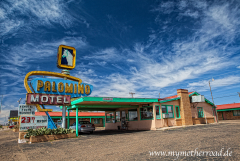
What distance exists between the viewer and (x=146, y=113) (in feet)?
64.1

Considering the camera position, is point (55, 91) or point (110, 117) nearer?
point (55, 91)

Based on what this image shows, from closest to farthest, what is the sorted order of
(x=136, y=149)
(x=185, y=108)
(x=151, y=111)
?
(x=136, y=149), (x=151, y=111), (x=185, y=108)

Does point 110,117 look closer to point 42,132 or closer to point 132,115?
point 132,115

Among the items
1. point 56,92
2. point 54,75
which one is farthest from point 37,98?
point 54,75

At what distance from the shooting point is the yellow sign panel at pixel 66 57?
19.8 meters

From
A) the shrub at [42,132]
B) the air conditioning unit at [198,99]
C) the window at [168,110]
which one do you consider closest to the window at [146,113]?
the window at [168,110]

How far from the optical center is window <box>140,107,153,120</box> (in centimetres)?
1901

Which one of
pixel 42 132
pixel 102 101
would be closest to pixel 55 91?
pixel 42 132

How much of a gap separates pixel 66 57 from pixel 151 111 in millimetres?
12041

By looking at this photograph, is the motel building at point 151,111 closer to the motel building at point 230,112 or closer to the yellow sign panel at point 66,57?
the yellow sign panel at point 66,57

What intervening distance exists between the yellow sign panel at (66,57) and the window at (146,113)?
10076 mm

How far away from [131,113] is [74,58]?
10.2 m

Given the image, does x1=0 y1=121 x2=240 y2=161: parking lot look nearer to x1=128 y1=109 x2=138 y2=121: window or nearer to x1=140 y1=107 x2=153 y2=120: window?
x1=140 y1=107 x2=153 y2=120: window

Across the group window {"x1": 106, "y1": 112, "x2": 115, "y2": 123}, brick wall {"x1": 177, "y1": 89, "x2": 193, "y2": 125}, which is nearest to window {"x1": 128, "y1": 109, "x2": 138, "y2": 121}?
window {"x1": 106, "y1": 112, "x2": 115, "y2": 123}
